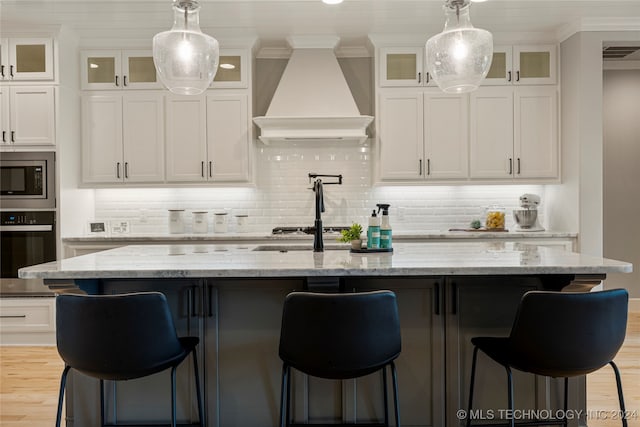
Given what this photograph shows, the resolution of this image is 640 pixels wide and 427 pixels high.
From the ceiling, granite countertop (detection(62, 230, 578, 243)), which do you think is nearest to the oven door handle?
granite countertop (detection(62, 230, 578, 243))

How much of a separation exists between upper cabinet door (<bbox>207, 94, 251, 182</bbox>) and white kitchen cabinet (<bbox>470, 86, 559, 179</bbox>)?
6.96 ft

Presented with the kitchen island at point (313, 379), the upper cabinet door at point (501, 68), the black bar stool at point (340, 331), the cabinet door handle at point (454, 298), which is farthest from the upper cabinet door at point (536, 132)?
the black bar stool at point (340, 331)

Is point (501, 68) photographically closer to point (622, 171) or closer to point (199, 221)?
point (622, 171)

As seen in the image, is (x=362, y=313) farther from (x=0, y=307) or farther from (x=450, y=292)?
(x=0, y=307)

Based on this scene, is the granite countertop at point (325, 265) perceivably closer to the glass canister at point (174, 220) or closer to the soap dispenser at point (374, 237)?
the soap dispenser at point (374, 237)

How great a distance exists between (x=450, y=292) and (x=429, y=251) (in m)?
0.33

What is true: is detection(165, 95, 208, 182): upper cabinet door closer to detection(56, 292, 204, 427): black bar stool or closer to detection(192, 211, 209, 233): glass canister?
detection(192, 211, 209, 233): glass canister

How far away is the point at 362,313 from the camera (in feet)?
5.40

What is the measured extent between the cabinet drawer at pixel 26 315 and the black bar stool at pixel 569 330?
3.84 meters

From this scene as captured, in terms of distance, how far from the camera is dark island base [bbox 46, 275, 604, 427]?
2150 mm

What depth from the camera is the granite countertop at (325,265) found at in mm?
1834

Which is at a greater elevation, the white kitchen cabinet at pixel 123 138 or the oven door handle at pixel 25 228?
the white kitchen cabinet at pixel 123 138

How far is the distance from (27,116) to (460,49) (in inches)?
145

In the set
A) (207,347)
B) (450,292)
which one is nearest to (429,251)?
(450,292)
